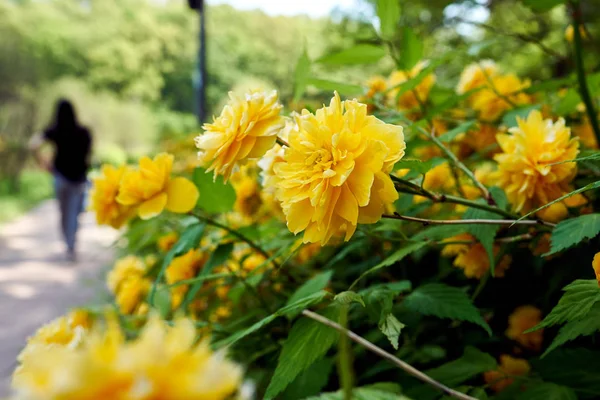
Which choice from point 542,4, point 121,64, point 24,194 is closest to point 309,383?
point 542,4

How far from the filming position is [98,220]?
675 millimetres

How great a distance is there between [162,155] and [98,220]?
0.14m

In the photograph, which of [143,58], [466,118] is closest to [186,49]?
[143,58]

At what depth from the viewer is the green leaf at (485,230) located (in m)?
0.48

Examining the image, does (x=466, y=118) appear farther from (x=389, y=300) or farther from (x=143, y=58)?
(x=143, y=58)

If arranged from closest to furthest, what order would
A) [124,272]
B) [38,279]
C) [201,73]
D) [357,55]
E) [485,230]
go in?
[485,230], [357,55], [124,272], [38,279], [201,73]

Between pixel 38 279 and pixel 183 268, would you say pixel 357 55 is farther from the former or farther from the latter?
pixel 38 279

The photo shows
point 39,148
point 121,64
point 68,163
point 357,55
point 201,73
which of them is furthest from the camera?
point 121,64

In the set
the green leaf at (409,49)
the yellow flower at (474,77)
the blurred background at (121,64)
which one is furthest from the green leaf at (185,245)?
the blurred background at (121,64)

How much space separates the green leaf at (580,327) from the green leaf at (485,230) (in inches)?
3.5

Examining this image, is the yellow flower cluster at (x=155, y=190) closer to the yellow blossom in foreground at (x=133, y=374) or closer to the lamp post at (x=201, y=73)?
the yellow blossom in foreground at (x=133, y=374)

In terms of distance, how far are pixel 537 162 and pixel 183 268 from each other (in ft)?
1.95

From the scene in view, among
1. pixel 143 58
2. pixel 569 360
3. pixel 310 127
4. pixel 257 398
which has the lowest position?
pixel 143 58

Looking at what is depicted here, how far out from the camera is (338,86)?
2.22ft
